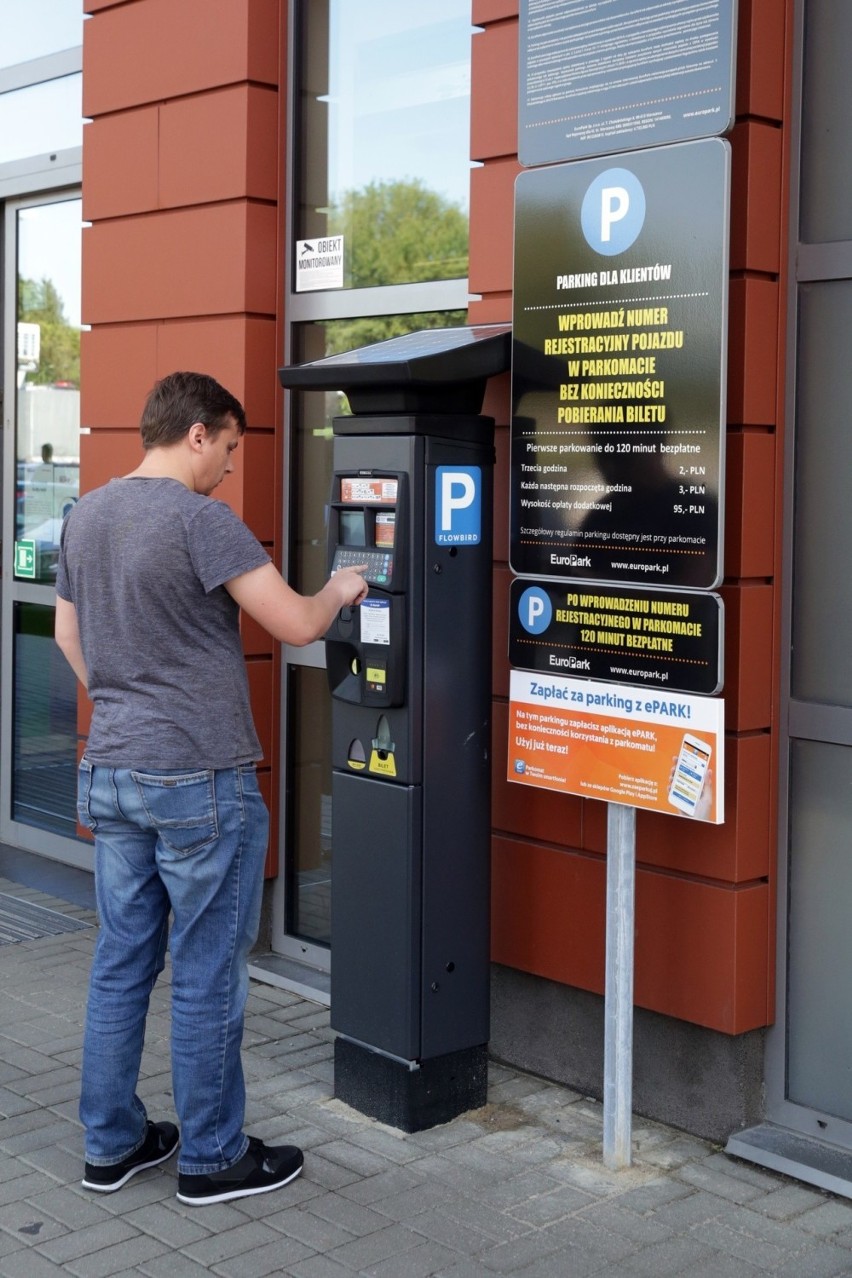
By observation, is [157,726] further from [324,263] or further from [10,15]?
[10,15]

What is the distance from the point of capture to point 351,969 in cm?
438

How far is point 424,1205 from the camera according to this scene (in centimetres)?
380

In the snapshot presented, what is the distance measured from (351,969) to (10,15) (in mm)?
4992

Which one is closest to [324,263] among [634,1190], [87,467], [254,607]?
[87,467]

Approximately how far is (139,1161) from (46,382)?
4349mm

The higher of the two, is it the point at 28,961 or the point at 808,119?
the point at 808,119

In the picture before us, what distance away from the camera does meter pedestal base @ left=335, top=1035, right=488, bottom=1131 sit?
424 centimetres

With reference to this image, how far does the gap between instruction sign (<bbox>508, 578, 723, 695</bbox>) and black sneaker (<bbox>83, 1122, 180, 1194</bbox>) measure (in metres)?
1.53

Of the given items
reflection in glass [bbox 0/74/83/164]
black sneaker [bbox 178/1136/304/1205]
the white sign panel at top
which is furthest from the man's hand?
reflection in glass [bbox 0/74/83/164]

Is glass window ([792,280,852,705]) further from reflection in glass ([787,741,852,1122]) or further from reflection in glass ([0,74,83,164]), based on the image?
reflection in glass ([0,74,83,164])

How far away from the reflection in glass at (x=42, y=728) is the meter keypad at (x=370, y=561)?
320cm

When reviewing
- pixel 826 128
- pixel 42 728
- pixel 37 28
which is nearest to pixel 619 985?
pixel 826 128

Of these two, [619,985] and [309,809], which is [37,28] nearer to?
[309,809]

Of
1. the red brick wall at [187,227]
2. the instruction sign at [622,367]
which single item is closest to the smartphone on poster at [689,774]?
the instruction sign at [622,367]
